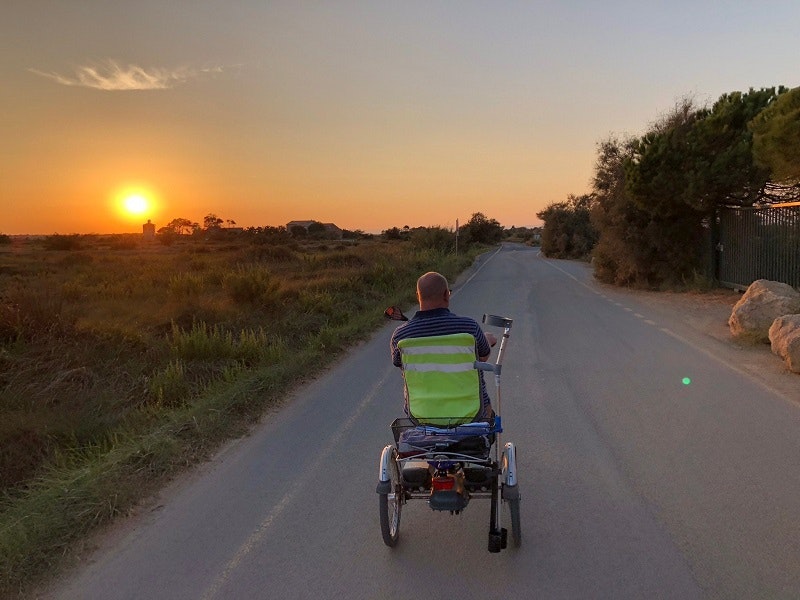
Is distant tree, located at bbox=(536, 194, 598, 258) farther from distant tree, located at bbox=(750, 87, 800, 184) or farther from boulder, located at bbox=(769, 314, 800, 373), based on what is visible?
boulder, located at bbox=(769, 314, 800, 373)

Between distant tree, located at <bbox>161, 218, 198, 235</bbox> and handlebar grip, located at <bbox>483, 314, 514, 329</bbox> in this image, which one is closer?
handlebar grip, located at <bbox>483, 314, 514, 329</bbox>

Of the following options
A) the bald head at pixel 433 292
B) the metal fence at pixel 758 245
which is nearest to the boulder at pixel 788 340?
the bald head at pixel 433 292

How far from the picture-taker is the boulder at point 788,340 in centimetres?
879

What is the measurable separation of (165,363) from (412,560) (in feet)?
23.0

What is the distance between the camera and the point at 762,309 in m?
11.6

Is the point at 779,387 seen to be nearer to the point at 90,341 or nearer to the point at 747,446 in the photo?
the point at 747,446

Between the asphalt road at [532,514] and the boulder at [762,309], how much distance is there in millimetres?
3762

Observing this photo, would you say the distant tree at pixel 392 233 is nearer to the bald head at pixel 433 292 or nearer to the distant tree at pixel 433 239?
the distant tree at pixel 433 239

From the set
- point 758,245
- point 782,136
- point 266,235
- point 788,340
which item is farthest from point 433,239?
point 788,340

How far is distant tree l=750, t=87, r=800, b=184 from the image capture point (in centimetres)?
1226

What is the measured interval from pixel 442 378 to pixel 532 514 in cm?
137

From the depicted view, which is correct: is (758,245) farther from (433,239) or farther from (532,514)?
(433,239)

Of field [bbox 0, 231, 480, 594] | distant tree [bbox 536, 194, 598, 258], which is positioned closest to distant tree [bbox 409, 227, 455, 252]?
distant tree [bbox 536, 194, 598, 258]

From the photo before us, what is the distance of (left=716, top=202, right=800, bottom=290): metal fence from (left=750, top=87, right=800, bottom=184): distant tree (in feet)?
9.88
